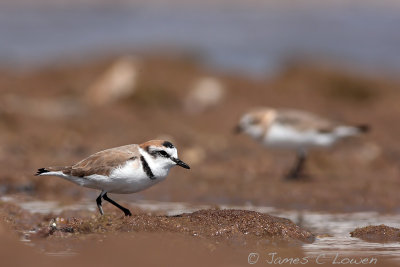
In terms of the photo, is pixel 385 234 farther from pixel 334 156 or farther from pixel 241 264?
pixel 334 156

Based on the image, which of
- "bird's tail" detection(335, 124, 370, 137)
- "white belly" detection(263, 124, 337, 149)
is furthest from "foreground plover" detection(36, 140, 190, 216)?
"bird's tail" detection(335, 124, 370, 137)

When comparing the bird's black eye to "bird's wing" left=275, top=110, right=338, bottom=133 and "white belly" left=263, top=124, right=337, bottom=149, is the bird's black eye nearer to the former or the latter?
"white belly" left=263, top=124, right=337, bottom=149

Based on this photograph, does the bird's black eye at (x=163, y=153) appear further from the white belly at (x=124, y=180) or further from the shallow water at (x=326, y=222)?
the shallow water at (x=326, y=222)

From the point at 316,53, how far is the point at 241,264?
20151 millimetres

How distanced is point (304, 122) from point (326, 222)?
383cm

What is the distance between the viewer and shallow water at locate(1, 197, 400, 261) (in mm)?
7386

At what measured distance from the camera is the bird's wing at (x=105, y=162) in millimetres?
8172

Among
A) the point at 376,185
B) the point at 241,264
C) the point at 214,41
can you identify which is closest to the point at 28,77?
the point at 214,41

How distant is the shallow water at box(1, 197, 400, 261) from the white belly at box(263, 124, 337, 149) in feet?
7.86

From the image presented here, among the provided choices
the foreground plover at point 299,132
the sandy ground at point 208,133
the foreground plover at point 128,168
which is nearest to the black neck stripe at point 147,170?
the foreground plover at point 128,168

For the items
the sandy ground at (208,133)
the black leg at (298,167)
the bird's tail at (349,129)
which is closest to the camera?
the sandy ground at (208,133)

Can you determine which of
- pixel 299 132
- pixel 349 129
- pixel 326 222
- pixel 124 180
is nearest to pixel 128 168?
pixel 124 180

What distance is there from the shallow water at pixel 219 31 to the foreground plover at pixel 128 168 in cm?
1606

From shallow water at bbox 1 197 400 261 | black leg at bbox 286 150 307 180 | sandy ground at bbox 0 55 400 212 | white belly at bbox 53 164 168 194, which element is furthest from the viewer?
black leg at bbox 286 150 307 180
